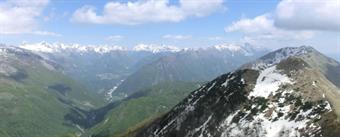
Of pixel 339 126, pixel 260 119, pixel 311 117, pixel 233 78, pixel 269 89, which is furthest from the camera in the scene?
pixel 233 78

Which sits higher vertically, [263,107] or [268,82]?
[268,82]

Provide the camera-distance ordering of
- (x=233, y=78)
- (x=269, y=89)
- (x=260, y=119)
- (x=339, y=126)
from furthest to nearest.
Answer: (x=233, y=78), (x=269, y=89), (x=260, y=119), (x=339, y=126)

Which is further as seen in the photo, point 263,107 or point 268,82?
point 268,82

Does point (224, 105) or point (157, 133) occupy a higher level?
point (224, 105)

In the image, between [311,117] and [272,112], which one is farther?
[272,112]

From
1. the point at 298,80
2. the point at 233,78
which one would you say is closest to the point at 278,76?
the point at 298,80

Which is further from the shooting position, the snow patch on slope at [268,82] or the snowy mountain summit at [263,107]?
the snow patch on slope at [268,82]

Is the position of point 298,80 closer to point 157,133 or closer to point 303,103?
point 303,103

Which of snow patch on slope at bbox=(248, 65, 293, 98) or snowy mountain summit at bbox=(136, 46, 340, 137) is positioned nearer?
snowy mountain summit at bbox=(136, 46, 340, 137)
